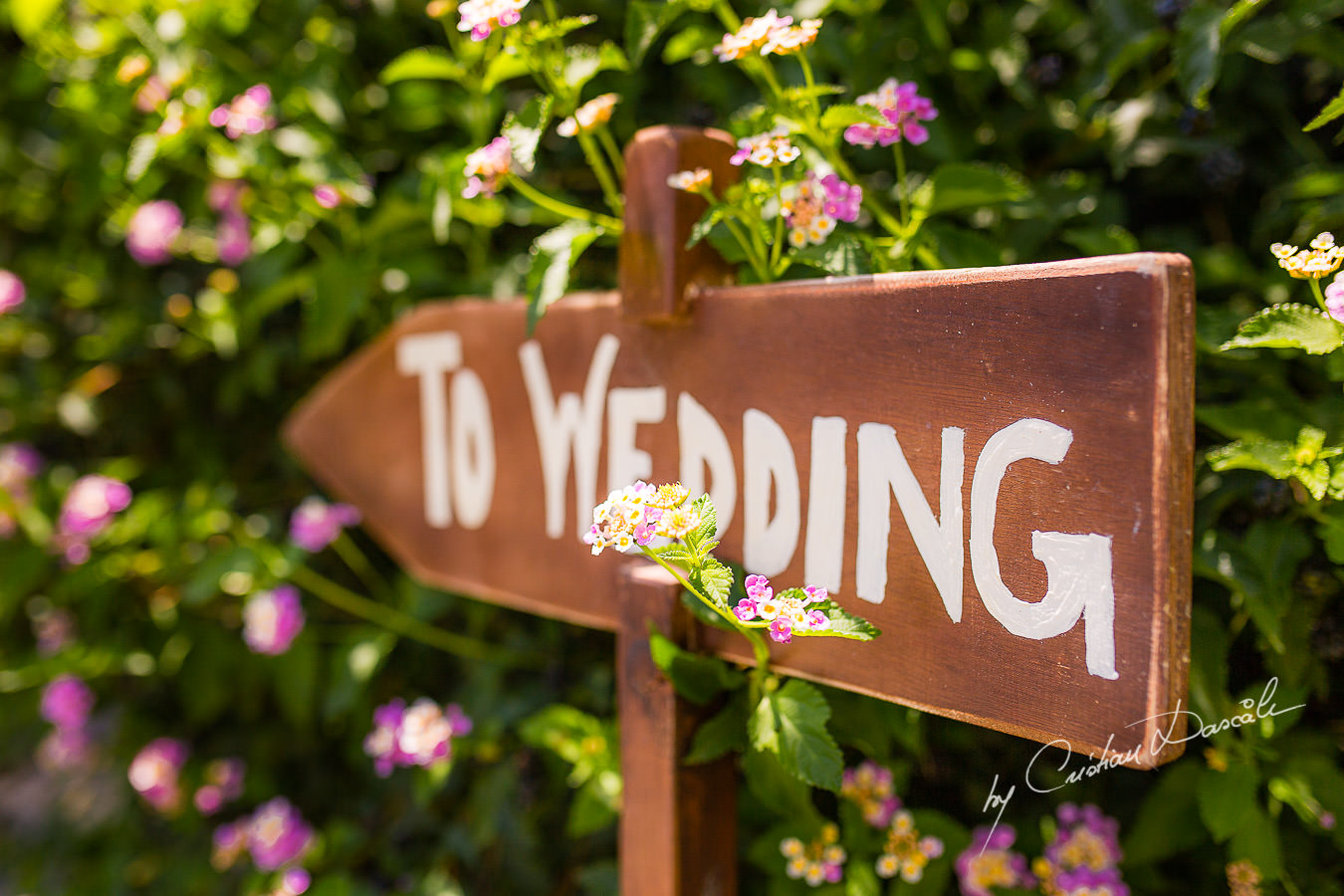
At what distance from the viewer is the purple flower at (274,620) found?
1.11 meters

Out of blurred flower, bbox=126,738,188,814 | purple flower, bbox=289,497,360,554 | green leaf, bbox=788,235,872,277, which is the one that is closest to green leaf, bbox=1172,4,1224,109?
green leaf, bbox=788,235,872,277

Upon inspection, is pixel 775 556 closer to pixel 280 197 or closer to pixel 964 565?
pixel 964 565

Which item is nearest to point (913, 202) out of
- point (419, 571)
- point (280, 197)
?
point (419, 571)

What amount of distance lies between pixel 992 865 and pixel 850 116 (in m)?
0.63

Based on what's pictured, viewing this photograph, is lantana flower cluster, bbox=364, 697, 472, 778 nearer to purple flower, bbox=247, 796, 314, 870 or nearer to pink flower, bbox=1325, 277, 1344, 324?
purple flower, bbox=247, 796, 314, 870

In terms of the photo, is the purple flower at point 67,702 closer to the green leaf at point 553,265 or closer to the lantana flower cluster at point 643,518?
the green leaf at point 553,265

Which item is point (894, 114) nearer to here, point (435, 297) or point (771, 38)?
point (771, 38)

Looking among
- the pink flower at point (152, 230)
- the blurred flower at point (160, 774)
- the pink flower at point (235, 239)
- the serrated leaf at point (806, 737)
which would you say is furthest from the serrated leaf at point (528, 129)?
the blurred flower at point (160, 774)

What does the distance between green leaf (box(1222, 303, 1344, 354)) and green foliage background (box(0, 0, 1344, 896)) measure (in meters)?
0.03

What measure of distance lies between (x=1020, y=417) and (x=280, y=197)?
98 centimetres

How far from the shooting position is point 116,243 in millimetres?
1445

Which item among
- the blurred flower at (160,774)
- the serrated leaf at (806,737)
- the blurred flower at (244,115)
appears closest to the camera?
the serrated leaf at (806,737)

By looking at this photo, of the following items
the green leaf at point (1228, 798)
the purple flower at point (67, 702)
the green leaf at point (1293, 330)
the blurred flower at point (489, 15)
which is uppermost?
the blurred flower at point (489, 15)

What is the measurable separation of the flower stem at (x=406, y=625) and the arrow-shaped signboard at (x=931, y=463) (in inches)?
12.9
